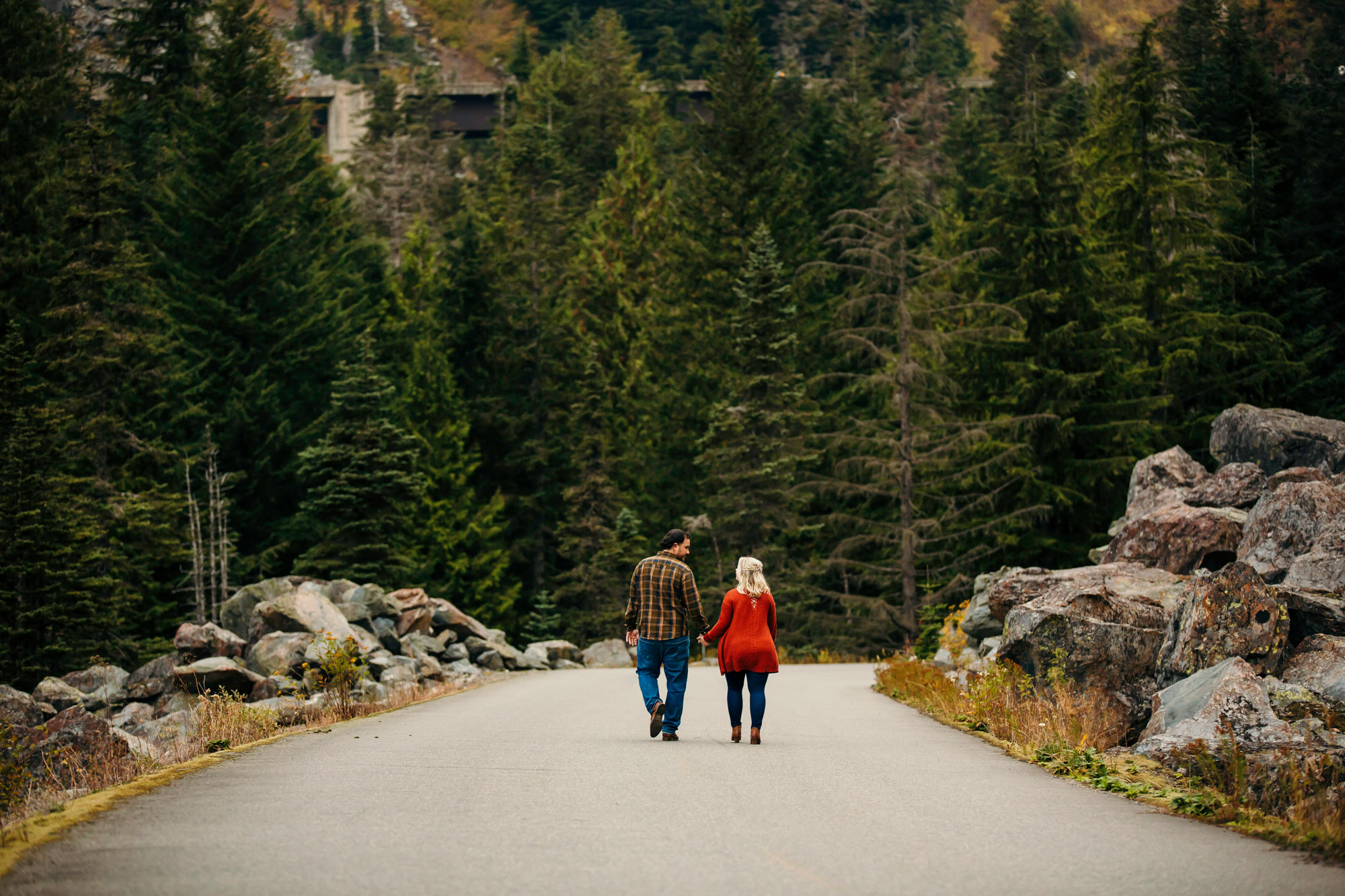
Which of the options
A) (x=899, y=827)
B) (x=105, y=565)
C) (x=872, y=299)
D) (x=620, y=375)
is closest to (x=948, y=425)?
(x=872, y=299)

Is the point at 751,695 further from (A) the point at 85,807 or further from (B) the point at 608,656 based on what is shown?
(B) the point at 608,656

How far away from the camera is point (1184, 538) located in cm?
1830

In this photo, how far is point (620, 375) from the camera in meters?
60.6

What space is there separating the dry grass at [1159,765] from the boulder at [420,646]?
540 inches

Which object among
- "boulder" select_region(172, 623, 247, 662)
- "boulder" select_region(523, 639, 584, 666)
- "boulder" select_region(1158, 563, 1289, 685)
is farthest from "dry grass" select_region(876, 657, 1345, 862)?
"boulder" select_region(523, 639, 584, 666)

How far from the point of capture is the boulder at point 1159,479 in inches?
901

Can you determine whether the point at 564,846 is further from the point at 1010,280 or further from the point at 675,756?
the point at 1010,280

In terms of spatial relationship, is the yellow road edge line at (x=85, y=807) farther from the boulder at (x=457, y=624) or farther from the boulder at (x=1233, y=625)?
the boulder at (x=457, y=624)

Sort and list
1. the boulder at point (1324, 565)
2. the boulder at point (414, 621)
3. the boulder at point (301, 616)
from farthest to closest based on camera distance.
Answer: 1. the boulder at point (414, 621)
2. the boulder at point (301, 616)
3. the boulder at point (1324, 565)

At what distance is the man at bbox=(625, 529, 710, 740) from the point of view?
12555 millimetres

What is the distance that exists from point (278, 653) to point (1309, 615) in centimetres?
1679

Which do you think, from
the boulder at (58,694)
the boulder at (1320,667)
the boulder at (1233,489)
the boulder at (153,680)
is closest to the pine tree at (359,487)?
the boulder at (153,680)

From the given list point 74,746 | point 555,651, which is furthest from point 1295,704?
point 555,651

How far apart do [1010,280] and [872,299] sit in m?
4.83
